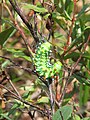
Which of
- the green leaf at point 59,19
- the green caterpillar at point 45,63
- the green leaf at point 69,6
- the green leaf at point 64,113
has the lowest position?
the green leaf at point 64,113

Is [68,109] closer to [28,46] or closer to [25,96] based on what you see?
[28,46]

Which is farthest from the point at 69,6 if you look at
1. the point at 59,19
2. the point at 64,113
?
the point at 64,113

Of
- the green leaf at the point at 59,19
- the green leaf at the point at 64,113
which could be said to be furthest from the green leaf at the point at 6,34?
the green leaf at the point at 64,113

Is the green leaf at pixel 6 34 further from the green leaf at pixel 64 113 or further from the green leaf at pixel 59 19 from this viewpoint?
the green leaf at pixel 64 113

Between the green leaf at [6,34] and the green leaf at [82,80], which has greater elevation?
the green leaf at [6,34]

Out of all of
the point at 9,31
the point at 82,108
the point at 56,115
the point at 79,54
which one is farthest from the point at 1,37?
the point at 82,108

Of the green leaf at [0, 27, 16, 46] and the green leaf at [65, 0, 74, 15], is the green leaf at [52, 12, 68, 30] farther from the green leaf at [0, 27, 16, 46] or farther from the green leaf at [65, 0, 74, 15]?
the green leaf at [0, 27, 16, 46]

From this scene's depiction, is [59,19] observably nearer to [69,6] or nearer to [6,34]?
[69,6]

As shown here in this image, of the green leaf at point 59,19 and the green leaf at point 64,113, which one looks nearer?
the green leaf at point 64,113
